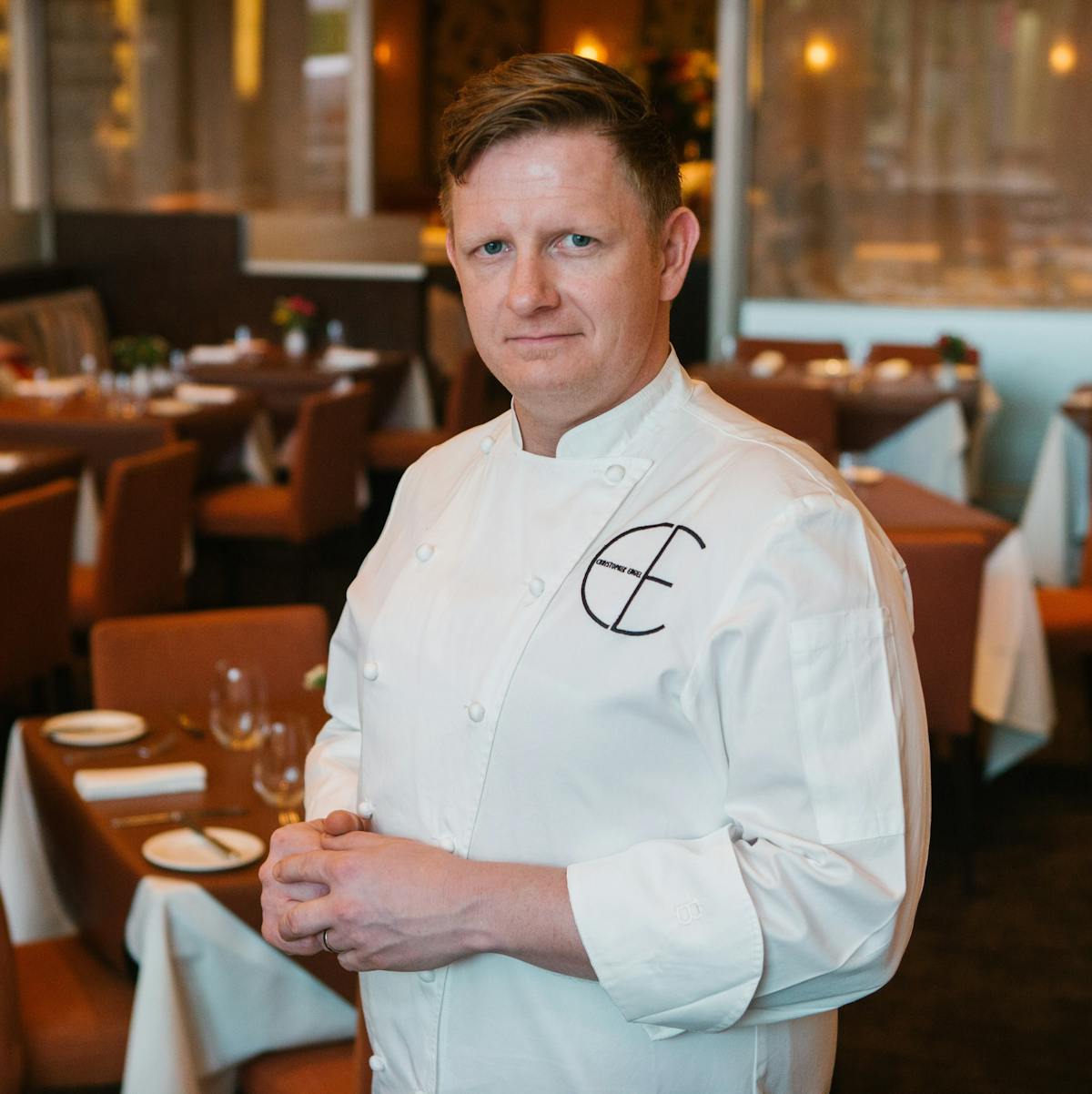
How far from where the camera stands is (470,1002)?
1.29 m

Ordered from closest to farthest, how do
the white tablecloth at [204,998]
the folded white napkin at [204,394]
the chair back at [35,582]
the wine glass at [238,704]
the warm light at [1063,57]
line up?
the white tablecloth at [204,998], the wine glass at [238,704], the chair back at [35,582], the folded white napkin at [204,394], the warm light at [1063,57]

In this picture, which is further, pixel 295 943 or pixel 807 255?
pixel 807 255

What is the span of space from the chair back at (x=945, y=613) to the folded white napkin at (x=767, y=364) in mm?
3405

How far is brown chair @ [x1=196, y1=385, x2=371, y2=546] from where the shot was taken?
17.8ft

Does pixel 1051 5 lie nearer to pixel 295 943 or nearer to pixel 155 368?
pixel 155 368

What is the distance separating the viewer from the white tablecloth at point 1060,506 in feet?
18.5

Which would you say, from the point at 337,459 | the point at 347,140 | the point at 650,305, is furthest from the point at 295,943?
the point at 347,140

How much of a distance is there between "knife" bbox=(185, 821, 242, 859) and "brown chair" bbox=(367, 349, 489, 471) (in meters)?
4.49

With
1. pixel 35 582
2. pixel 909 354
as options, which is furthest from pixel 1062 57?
pixel 35 582

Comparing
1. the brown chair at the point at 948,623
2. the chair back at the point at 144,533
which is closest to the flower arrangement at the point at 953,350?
the brown chair at the point at 948,623

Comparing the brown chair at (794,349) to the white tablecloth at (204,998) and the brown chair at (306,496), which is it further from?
the white tablecloth at (204,998)

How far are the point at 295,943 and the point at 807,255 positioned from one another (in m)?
7.76

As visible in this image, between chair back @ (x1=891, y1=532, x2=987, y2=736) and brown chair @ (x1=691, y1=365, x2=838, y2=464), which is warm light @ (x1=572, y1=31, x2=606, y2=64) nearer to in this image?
brown chair @ (x1=691, y1=365, x2=838, y2=464)

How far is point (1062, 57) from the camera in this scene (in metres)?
8.09
